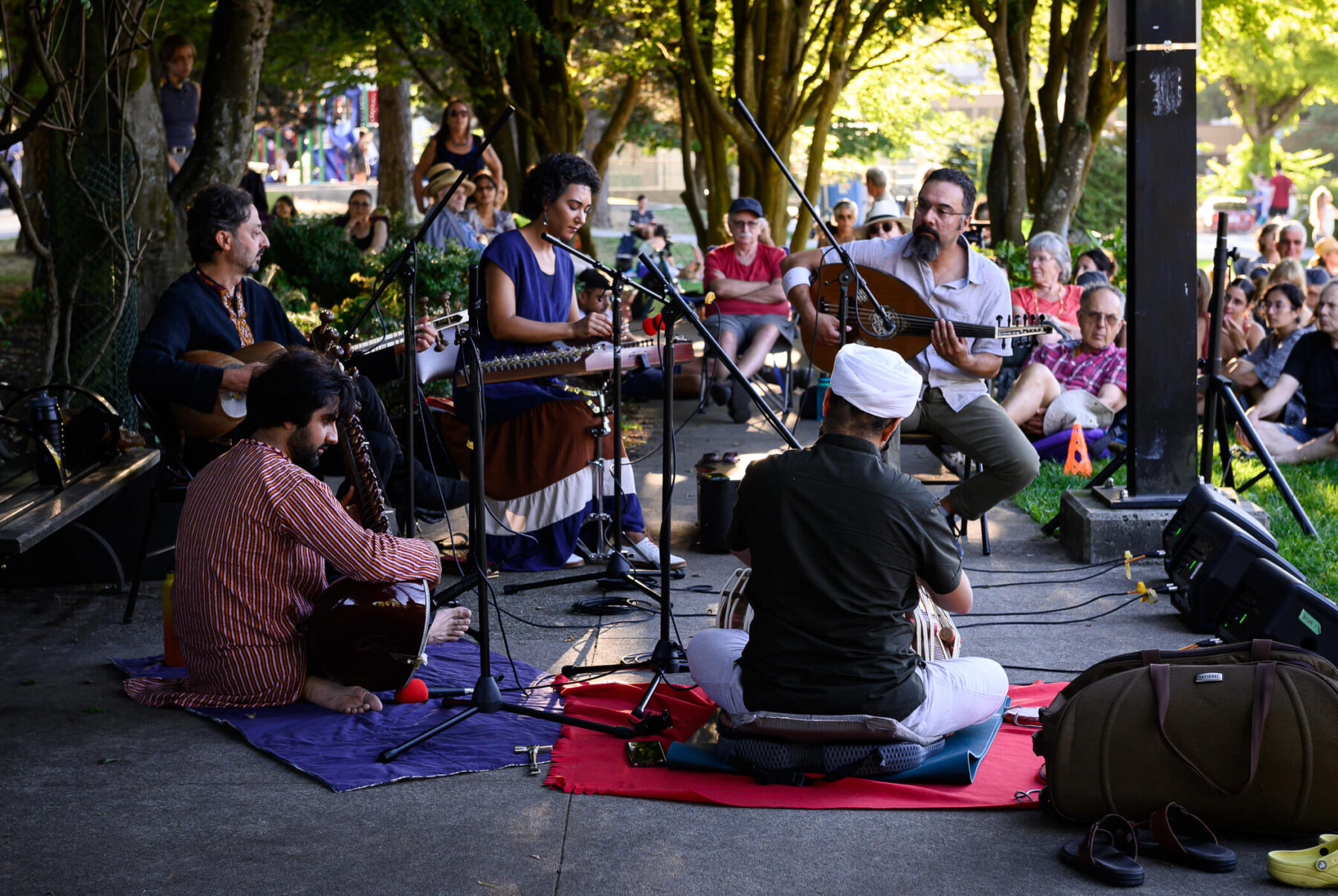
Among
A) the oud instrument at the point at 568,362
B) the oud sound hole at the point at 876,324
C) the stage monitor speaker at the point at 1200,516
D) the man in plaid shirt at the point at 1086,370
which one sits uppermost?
the oud sound hole at the point at 876,324

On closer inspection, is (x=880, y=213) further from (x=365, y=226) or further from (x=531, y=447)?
(x=531, y=447)

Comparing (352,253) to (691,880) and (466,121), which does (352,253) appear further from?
(691,880)

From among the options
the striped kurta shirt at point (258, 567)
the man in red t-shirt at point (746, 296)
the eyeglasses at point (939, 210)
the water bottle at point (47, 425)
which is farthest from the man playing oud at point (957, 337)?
the man in red t-shirt at point (746, 296)

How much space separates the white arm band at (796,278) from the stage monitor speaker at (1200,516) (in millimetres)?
2065

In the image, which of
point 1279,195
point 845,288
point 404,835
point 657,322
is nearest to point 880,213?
point 845,288

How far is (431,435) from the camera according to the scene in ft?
23.4

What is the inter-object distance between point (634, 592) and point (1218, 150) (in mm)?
65981

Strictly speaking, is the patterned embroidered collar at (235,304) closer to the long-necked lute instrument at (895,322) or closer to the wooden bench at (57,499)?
the wooden bench at (57,499)

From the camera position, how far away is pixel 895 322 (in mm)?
6512

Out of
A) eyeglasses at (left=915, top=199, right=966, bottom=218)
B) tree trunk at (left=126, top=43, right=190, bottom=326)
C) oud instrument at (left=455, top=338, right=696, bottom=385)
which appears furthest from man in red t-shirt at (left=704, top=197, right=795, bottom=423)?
oud instrument at (left=455, top=338, right=696, bottom=385)

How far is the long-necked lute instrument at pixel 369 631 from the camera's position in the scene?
4516 mm

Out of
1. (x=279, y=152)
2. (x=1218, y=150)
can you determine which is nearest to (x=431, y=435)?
(x=279, y=152)

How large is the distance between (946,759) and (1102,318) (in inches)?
211

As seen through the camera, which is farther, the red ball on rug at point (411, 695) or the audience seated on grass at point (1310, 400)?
the audience seated on grass at point (1310, 400)
